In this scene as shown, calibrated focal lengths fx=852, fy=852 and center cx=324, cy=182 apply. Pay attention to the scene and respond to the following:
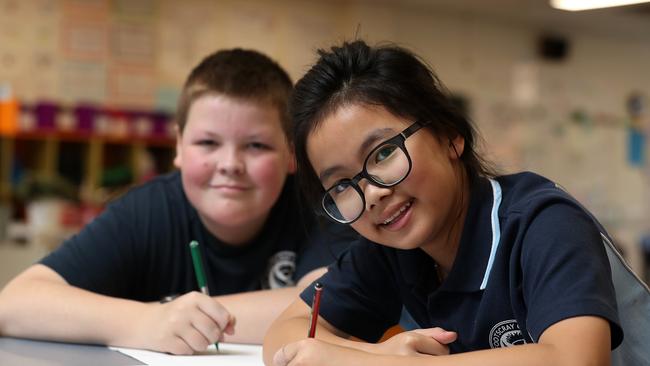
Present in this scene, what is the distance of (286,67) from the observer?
19.0ft

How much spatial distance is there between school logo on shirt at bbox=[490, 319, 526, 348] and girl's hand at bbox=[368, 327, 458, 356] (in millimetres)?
58

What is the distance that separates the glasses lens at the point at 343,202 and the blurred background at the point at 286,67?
2.70 meters

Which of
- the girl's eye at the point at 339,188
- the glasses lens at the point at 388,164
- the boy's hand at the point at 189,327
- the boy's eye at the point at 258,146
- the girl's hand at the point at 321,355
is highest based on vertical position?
the glasses lens at the point at 388,164

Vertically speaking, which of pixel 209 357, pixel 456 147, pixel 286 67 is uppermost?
pixel 286 67

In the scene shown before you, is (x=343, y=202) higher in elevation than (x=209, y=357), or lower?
higher

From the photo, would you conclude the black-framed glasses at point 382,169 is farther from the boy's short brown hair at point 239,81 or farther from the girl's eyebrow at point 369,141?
the boy's short brown hair at point 239,81

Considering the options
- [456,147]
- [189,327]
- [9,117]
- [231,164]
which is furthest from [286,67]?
[456,147]

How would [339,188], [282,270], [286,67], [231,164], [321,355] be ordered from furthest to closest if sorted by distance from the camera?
[286,67] → [282,270] → [231,164] → [339,188] → [321,355]

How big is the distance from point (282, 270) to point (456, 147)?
2.12 feet

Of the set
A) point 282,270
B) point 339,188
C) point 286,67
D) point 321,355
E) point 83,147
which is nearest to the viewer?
point 321,355

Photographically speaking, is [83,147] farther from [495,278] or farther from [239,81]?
[495,278]

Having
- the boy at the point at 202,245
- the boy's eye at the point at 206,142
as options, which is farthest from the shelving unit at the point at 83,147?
the boy's eye at the point at 206,142

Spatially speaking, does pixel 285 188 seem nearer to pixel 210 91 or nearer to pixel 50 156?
pixel 210 91

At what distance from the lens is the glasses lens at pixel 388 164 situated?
3.41 feet
